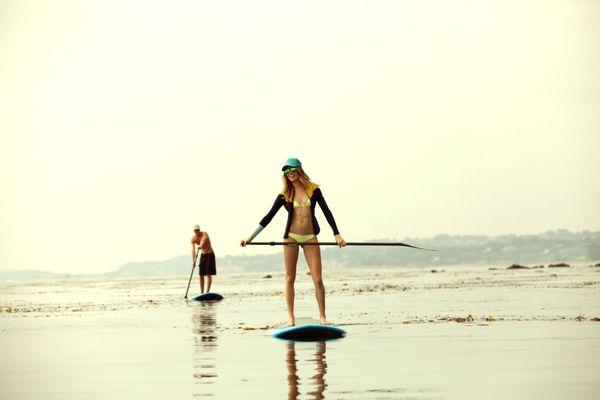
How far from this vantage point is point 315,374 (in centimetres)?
959

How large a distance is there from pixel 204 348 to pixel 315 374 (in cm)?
→ 374

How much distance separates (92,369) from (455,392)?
442cm

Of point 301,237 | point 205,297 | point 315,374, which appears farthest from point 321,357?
point 205,297

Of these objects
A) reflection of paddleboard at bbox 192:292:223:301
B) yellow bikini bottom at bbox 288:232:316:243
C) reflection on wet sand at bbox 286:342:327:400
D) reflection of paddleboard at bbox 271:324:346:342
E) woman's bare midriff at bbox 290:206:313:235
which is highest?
woman's bare midriff at bbox 290:206:313:235

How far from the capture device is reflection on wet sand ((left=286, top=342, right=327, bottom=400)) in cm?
823

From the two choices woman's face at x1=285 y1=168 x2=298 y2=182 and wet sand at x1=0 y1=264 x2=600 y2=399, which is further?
woman's face at x1=285 y1=168 x2=298 y2=182

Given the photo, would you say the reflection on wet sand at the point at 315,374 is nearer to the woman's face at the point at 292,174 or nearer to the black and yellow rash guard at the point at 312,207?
the black and yellow rash guard at the point at 312,207

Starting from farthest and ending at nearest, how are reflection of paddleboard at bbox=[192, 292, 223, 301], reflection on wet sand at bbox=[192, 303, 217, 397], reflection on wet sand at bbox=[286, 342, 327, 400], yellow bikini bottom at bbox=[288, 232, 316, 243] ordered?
reflection of paddleboard at bbox=[192, 292, 223, 301]
yellow bikini bottom at bbox=[288, 232, 316, 243]
reflection on wet sand at bbox=[192, 303, 217, 397]
reflection on wet sand at bbox=[286, 342, 327, 400]

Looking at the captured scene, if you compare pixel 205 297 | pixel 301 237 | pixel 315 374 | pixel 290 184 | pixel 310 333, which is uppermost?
pixel 290 184

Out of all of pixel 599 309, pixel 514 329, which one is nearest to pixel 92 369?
pixel 514 329

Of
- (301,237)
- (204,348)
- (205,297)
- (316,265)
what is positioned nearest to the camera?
(204,348)

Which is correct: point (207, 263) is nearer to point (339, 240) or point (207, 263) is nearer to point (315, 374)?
point (339, 240)

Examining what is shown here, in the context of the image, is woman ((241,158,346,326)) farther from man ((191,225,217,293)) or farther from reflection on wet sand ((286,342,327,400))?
man ((191,225,217,293))

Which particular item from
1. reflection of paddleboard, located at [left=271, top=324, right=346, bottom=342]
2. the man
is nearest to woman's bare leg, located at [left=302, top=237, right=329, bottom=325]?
reflection of paddleboard, located at [left=271, top=324, right=346, bottom=342]
